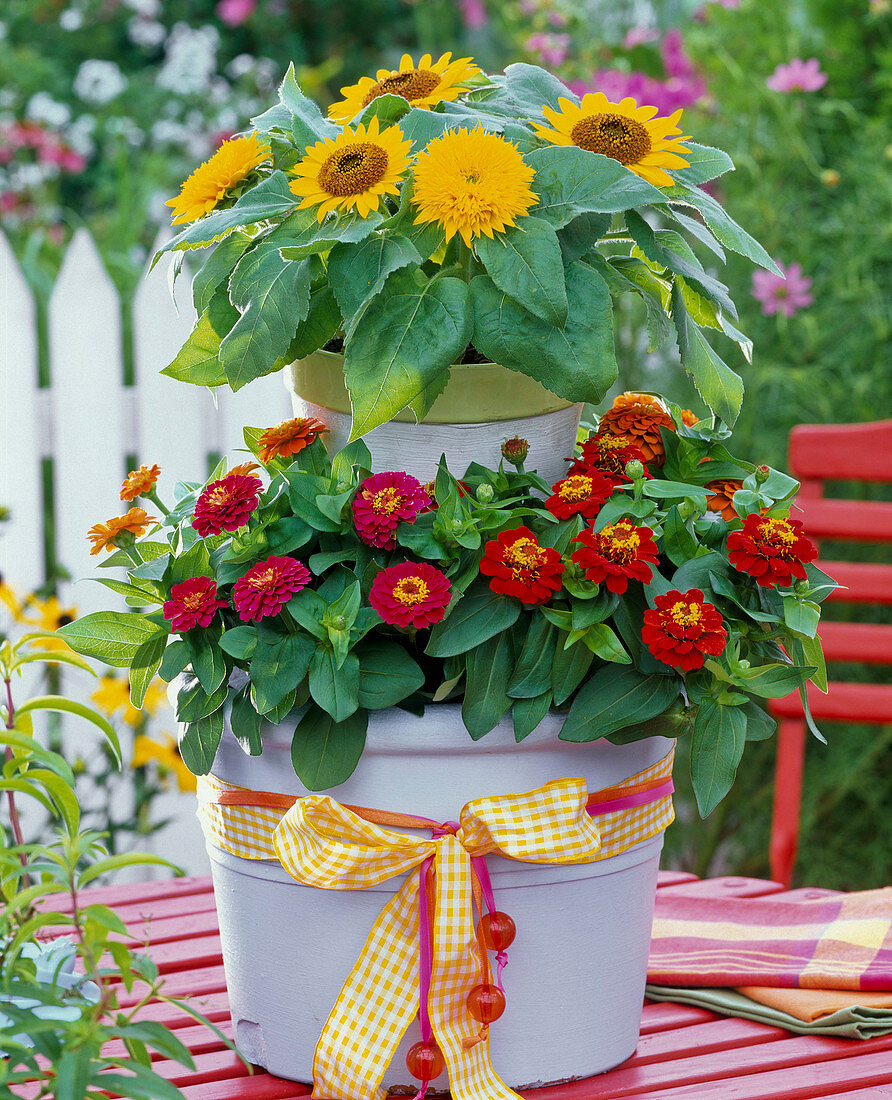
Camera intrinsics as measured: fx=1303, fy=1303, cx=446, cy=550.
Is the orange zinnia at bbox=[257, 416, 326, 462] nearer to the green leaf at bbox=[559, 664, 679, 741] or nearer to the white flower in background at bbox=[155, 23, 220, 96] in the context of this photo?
the green leaf at bbox=[559, 664, 679, 741]

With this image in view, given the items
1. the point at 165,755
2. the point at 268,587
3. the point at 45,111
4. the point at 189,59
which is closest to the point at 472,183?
the point at 268,587

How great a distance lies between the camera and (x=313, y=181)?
785 millimetres

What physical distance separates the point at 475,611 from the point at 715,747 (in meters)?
0.16

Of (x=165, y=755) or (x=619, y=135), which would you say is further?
(x=165, y=755)

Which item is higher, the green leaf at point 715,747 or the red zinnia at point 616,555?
the red zinnia at point 616,555

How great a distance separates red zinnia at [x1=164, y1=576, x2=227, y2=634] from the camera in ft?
2.45

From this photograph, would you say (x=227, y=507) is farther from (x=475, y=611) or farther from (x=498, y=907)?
(x=498, y=907)

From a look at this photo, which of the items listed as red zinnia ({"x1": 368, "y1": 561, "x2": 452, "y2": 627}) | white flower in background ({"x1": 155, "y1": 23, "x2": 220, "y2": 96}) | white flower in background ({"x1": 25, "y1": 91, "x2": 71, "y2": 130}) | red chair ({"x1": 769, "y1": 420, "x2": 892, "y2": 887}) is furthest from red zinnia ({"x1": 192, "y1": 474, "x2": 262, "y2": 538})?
white flower in background ({"x1": 155, "y1": 23, "x2": 220, "y2": 96})

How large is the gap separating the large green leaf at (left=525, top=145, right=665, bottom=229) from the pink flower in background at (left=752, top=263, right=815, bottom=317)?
1.19 metres

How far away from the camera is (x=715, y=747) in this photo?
2.46 ft

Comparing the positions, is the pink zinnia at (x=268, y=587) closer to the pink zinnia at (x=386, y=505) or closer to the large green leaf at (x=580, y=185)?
the pink zinnia at (x=386, y=505)

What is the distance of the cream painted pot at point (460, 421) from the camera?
83cm

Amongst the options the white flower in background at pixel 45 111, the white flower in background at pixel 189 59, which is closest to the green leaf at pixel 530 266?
the white flower in background at pixel 45 111

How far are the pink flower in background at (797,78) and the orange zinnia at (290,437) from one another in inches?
54.4
